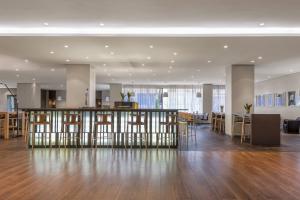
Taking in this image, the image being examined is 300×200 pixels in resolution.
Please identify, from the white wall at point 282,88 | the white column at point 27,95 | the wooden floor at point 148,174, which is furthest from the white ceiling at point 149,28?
the white column at point 27,95

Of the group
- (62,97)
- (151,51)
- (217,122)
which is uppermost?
(151,51)

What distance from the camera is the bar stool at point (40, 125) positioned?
772 cm

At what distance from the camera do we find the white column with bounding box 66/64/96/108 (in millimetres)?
11945

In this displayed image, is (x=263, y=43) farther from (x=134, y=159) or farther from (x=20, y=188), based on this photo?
(x=20, y=188)

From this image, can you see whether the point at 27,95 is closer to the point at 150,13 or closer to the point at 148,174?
the point at 150,13

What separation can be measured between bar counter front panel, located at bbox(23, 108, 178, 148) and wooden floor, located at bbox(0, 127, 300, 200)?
22.3 inches

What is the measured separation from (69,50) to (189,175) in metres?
5.95

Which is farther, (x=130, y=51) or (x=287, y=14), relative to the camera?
(x=130, y=51)

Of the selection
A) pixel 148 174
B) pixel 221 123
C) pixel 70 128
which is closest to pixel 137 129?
pixel 70 128

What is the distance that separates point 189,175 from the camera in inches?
197

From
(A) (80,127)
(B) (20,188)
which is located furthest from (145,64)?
(B) (20,188)

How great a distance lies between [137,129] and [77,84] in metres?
4.89

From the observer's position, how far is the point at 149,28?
24.5ft

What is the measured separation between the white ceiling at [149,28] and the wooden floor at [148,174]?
2919mm
